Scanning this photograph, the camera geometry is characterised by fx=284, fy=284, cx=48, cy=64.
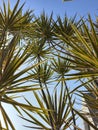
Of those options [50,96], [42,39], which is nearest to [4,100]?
[50,96]

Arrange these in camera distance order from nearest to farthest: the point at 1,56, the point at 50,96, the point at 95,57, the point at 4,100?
the point at 95,57 → the point at 4,100 → the point at 1,56 → the point at 50,96

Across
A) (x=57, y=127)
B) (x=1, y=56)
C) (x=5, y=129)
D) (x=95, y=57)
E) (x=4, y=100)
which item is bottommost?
(x=57, y=127)

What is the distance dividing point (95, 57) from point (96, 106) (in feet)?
1.83

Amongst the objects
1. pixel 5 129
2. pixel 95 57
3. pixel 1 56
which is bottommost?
pixel 5 129

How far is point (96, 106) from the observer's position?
2820mm

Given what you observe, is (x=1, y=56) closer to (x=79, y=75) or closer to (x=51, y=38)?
(x=79, y=75)

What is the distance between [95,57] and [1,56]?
4.25ft

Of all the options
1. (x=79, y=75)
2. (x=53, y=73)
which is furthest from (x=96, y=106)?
(x=53, y=73)

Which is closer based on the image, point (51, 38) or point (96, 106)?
point (96, 106)

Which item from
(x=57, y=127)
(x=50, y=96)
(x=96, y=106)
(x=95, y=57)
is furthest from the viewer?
Answer: (x=50, y=96)

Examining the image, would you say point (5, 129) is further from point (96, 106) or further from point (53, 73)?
point (53, 73)

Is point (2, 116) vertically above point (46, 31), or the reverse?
point (46, 31)

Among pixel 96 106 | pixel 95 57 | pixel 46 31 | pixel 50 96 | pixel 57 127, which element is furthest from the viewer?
pixel 46 31

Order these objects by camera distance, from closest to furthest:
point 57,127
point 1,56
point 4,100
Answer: point 4,100 < point 1,56 < point 57,127
